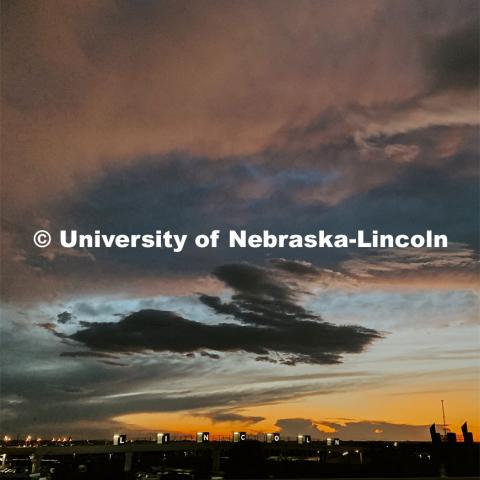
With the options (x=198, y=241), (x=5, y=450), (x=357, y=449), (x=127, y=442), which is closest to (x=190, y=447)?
(x=127, y=442)

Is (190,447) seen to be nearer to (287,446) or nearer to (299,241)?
(287,446)

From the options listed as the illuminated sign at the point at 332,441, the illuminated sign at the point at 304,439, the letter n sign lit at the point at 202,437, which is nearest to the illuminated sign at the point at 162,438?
the letter n sign lit at the point at 202,437

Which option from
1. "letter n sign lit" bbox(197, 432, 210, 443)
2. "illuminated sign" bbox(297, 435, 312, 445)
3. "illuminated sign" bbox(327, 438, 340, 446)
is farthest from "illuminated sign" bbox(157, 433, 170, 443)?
"illuminated sign" bbox(327, 438, 340, 446)

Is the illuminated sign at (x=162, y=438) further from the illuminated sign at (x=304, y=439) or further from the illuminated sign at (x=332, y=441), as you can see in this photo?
the illuminated sign at (x=332, y=441)

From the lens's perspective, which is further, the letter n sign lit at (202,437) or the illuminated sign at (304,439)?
the illuminated sign at (304,439)

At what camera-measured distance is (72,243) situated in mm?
25250

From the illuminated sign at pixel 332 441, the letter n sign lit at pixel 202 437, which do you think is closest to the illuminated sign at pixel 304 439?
the illuminated sign at pixel 332 441

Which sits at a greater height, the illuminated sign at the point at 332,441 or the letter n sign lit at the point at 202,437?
the letter n sign lit at the point at 202,437

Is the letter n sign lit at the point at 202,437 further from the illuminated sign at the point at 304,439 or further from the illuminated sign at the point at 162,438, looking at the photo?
the illuminated sign at the point at 304,439

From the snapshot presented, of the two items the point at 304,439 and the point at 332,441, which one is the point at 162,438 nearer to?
the point at 304,439

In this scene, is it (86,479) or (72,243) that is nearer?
(72,243)

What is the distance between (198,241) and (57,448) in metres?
114

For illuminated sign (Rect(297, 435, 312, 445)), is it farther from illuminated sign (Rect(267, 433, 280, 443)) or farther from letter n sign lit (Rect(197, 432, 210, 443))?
letter n sign lit (Rect(197, 432, 210, 443))

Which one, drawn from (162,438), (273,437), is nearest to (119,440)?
(162,438)
